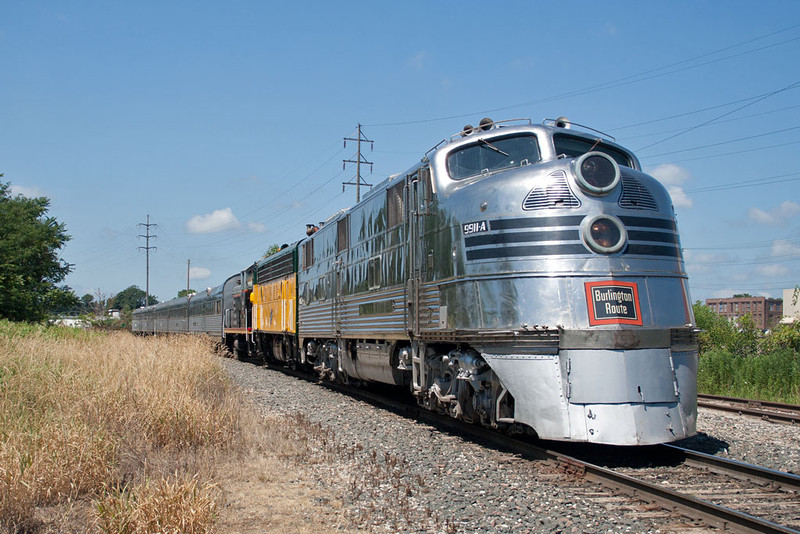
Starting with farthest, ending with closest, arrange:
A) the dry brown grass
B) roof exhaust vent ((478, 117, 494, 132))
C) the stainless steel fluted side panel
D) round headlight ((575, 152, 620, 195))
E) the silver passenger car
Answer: the stainless steel fluted side panel, roof exhaust vent ((478, 117, 494, 132)), round headlight ((575, 152, 620, 195)), the silver passenger car, the dry brown grass

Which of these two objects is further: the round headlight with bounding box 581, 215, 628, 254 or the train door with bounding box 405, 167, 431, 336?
the train door with bounding box 405, 167, 431, 336

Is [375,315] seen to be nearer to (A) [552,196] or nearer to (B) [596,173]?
(A) [552,196]

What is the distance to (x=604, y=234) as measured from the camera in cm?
711

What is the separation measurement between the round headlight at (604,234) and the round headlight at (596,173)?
33cm

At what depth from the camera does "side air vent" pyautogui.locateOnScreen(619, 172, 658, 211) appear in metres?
7.37

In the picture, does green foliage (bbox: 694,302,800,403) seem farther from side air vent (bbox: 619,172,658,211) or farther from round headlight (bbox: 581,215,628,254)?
round headlight (bbox: 581,215,628,254)

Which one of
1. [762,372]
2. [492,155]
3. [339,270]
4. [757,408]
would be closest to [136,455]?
[492,155]

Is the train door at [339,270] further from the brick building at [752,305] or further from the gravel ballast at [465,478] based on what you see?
the brick building at [752,305]

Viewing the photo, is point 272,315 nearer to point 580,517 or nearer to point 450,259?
point 450,259

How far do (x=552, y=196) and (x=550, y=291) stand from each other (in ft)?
3.58

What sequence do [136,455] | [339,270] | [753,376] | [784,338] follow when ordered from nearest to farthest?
[136,455] → [339,270] → [753,376] → [784,338]

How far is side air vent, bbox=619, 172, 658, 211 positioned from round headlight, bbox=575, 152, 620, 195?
9.0 inches

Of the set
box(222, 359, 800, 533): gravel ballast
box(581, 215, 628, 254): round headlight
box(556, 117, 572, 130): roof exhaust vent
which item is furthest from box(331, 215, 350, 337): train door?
box(581, 215, 628, 254): round headlight

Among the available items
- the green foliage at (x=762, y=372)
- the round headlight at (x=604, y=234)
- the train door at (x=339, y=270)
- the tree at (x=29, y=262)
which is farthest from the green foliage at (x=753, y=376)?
the tree at (x=29, y=262)
